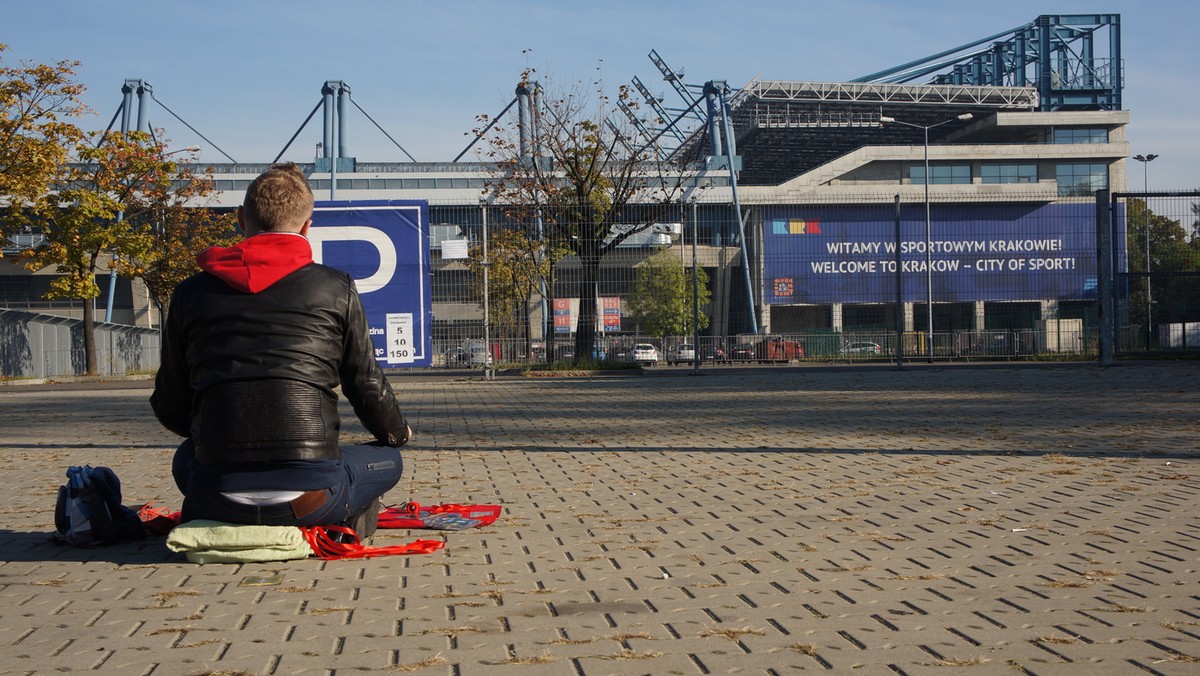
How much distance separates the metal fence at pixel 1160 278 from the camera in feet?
82.3

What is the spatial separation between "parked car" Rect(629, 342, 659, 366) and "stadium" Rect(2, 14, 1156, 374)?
92 cm

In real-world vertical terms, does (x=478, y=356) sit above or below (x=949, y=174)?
below

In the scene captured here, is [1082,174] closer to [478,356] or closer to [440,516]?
[478,356]

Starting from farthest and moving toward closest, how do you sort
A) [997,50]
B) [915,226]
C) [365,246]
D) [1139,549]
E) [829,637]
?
[997,50] < [915,226] < [365,246] < [1139,549] < [829,637]

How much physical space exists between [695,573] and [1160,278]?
24.4 metres

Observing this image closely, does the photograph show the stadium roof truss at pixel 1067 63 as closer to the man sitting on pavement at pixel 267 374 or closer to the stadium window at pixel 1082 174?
the stadium window at pixel 1082 174

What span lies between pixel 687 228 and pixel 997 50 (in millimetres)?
65437

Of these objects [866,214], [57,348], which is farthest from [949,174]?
[57,348]

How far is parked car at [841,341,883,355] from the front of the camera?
126 ft

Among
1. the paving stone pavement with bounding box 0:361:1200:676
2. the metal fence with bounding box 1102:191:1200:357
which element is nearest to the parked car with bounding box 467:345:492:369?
the metal fence with bounding box 1102:191:1200:357

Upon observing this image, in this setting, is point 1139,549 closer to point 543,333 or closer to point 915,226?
point 543,333

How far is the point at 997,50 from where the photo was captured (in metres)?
85.2

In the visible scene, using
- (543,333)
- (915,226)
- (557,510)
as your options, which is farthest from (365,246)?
(915,226)

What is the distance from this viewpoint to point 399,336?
13.2 meters
